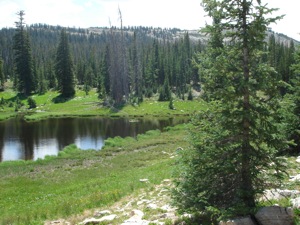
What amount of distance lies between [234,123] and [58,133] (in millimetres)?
48681

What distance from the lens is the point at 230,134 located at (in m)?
11.1

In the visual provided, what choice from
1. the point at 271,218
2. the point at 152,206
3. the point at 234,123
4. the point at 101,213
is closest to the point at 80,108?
the point at 101,213

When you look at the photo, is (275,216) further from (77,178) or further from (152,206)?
(77,178)

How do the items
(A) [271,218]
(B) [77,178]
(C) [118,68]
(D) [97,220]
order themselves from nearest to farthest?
(A) [271,218] < (D) [97,220] < (B) [77,178] < (C) [118,68]

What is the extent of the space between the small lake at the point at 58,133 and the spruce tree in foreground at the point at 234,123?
32035mm

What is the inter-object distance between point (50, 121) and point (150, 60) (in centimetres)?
6665

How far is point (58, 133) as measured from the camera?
55.6 m

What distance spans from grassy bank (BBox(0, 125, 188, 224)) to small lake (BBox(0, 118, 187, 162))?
18.0 ft

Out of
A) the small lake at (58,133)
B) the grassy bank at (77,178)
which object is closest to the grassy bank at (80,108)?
the small lake at (58,133)

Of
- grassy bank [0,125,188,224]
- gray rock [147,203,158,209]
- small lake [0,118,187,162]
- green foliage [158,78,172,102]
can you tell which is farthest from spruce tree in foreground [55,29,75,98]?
gray rock [147,203,158,209]

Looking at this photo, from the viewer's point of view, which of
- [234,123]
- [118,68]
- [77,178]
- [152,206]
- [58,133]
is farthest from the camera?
[118,68]

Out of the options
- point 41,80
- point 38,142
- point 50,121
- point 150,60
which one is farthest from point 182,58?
point 38,142

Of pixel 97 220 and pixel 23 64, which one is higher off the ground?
pixel 23 64

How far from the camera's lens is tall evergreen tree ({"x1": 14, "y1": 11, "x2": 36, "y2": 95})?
326 ft
